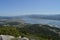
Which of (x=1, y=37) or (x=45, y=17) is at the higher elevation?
(x=1, y=37)

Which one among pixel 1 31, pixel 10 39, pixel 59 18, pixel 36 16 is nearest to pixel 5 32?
pixel 1 31

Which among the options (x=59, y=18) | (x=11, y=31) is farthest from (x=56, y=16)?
(x=11, y=31)

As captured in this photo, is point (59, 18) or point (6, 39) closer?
point (6, 39)

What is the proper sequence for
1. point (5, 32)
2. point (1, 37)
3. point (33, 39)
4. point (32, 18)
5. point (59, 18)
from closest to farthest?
1. point (1, 37)
2. point (33, 39)
3. point (5, 32)
4. point (59, 18)
5. point (32, 18)

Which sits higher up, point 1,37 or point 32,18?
point 1,37

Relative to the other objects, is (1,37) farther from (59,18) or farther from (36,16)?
(36,16)

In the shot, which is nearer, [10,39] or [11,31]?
[10,39]

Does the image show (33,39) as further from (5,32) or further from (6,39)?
(5,32)

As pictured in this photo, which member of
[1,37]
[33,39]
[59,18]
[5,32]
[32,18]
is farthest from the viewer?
[32,18]

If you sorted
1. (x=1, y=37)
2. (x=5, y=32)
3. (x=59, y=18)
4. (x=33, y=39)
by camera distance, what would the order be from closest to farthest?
(x=1, y=37), (x=33, y=39), (x=5, y=32), (x=59, y=18)
